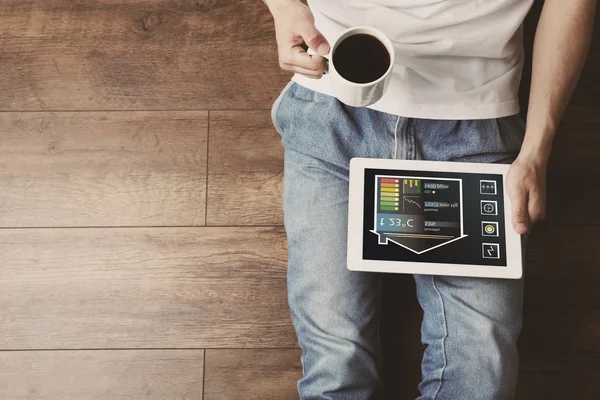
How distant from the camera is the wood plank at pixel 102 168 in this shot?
3.79 ft

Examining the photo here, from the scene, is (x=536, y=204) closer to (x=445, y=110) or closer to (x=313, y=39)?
(x=445, y=110)

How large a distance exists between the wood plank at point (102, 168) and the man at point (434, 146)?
373 millimetres

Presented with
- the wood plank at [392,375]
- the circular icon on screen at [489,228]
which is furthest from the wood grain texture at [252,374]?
the circular icon on screen at [489,228]

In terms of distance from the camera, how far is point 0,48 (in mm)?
1243

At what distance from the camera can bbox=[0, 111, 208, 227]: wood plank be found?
1154 millimetres

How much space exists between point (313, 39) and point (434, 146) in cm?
27

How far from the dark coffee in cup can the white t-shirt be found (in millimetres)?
126

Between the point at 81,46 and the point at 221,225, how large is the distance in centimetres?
53

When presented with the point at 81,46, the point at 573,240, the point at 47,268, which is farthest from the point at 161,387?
the point at 573,240

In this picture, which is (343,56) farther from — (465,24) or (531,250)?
(531,250)

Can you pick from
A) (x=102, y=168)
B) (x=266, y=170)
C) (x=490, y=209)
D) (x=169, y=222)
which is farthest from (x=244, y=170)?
(x=490, y=209)

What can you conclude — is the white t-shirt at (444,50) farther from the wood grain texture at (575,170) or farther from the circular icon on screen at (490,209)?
the wood grain texture at (575,170)

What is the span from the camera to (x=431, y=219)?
33.4 inches

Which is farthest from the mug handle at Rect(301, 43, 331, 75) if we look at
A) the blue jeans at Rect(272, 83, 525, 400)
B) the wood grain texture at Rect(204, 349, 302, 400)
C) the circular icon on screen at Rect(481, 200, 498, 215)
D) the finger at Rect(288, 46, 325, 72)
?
the wood grain texture at Rect(204, 349, 302, 400)
